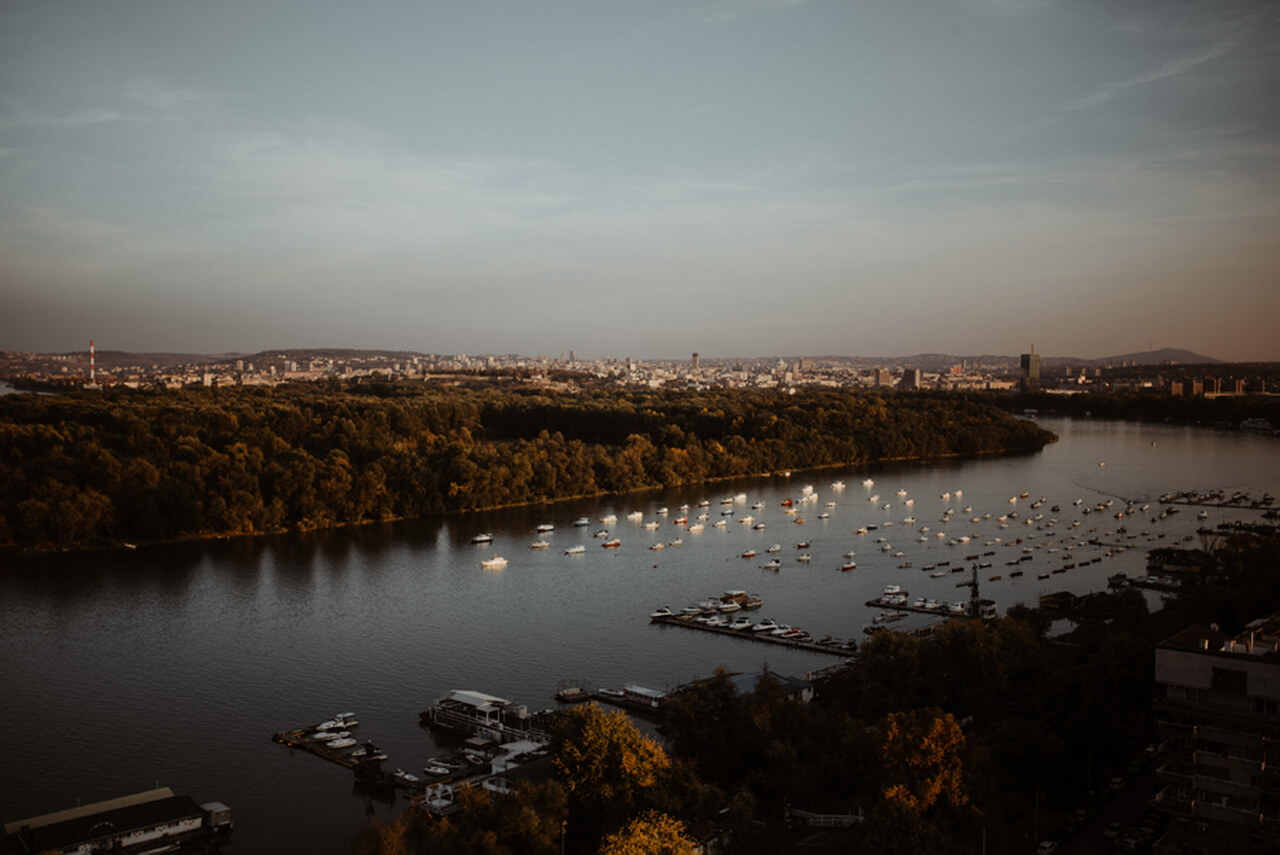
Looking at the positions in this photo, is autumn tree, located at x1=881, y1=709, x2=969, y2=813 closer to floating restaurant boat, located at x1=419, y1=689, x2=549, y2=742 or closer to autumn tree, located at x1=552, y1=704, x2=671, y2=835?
autumn tree, located at x1=552, y1=704, x2=671, y2=835

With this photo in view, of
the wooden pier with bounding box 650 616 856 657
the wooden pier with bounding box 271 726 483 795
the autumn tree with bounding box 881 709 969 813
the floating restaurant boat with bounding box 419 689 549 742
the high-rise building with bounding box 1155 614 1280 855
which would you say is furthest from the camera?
the wooden pier with bounding box 650 616 856 657

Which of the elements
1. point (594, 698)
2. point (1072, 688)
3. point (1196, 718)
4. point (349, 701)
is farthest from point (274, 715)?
point (1196, 718)

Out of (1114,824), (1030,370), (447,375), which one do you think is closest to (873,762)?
(1114,824)

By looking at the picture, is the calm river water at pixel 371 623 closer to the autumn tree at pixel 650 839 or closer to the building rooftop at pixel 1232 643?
the autumn tree at pixel 650 839

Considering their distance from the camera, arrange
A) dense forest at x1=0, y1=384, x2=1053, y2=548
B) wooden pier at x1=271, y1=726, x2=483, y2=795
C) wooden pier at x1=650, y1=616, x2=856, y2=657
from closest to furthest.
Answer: wooden pier at x1=271, y1=726, x2=483, y2=795, wooden pier at x1=650, y1=616, x2=856, y2=657, dense forest at x1=0, y1=384, x2=1053, y2=548

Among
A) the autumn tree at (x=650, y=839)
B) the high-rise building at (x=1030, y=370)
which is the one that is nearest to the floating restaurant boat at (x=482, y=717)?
the autumn tree at (x=650, y=839)

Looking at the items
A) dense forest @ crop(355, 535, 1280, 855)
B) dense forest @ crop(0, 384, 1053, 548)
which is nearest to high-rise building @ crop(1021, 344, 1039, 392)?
dense forest @ crop(0, 384, 1053, 548)
